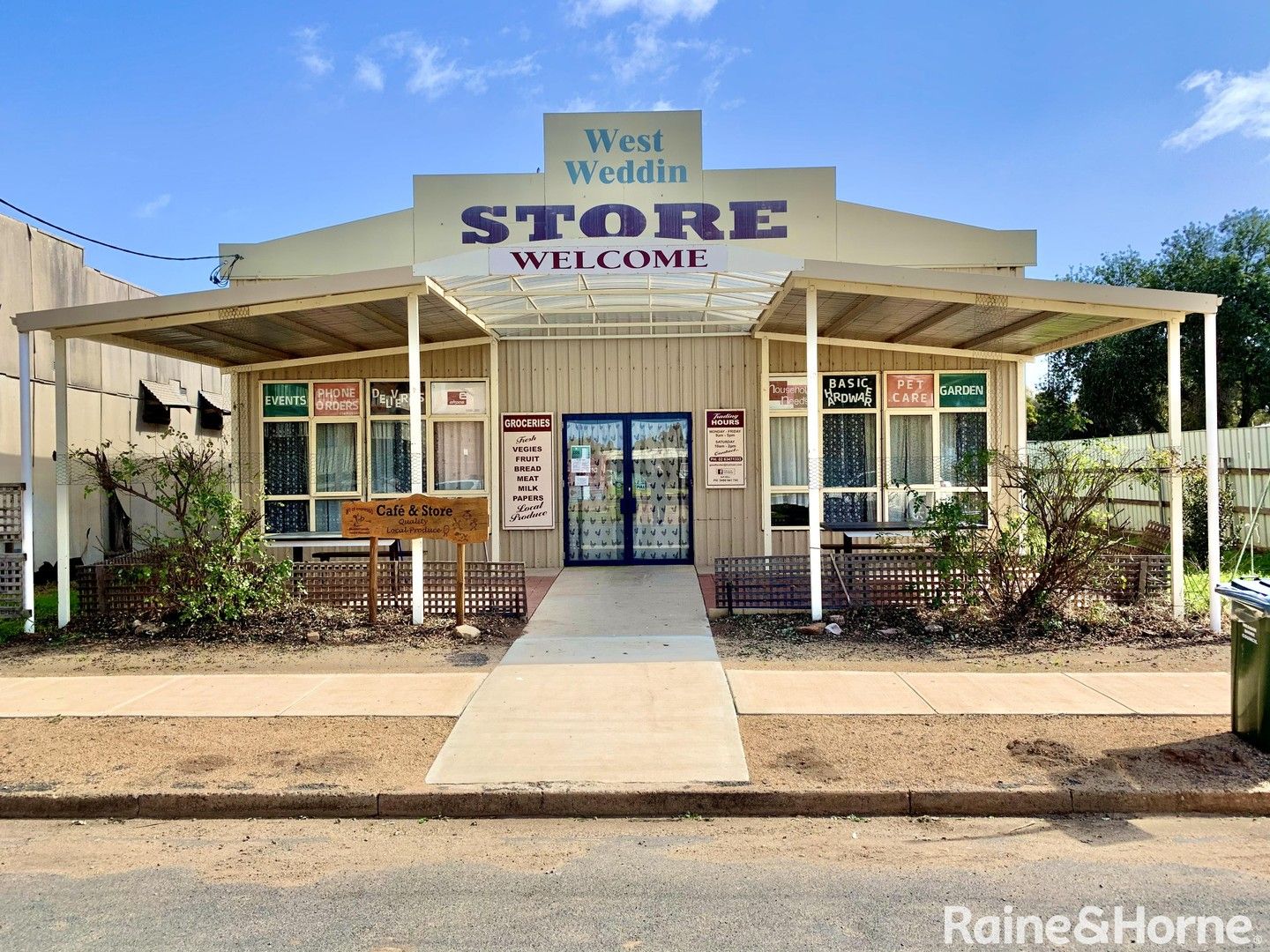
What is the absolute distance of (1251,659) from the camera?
5.38 m

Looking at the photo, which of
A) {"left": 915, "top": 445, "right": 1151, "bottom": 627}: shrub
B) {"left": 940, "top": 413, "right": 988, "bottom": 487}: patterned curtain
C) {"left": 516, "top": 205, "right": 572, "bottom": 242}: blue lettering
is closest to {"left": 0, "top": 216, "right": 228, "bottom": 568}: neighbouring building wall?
{"left": 516, "top": 205, "right": 572, "bottom": 242}: blue lettering

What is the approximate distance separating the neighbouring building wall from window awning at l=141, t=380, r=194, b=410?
18cm

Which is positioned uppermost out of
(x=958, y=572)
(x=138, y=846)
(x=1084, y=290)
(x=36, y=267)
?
(x=36, y=267)

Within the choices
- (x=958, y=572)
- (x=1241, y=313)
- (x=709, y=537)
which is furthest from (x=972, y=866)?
(x=1241, y=313)

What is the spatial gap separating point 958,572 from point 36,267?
1410cm

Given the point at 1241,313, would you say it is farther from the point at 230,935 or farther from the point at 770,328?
the point at 230,935

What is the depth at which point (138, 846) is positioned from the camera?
4395 mm

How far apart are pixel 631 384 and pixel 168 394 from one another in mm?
10430

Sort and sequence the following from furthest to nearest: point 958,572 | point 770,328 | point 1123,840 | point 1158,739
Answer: point 770,328, point 958,572, point 1158,739, point 1123,840

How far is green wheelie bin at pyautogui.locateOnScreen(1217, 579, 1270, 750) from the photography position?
17.2 feet

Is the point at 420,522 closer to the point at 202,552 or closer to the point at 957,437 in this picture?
the point at 202,552

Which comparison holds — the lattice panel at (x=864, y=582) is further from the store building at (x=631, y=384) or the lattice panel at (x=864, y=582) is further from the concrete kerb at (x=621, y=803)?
the concrete kerb at (x=621, y=803)
